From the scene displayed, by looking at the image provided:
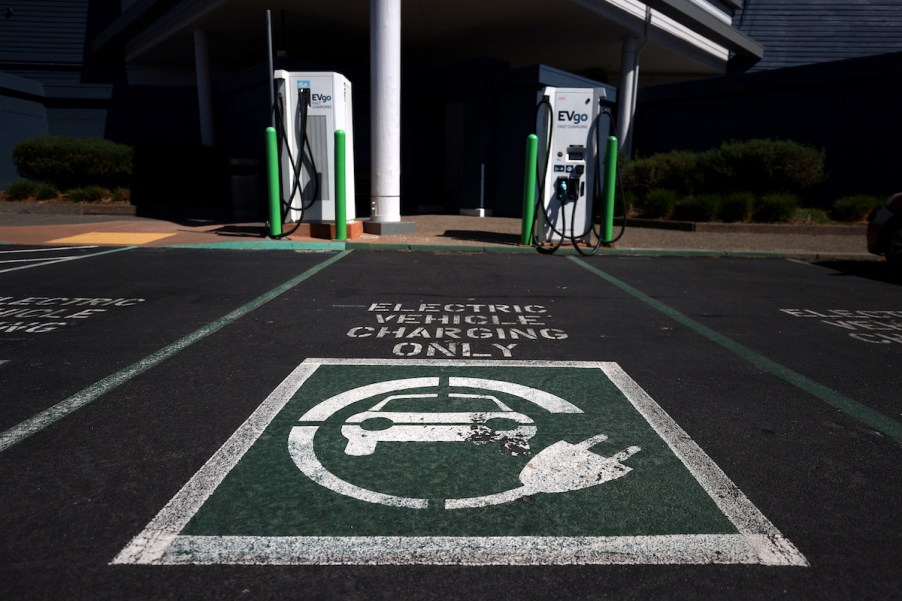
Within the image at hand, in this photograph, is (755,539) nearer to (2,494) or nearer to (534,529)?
(534,529)

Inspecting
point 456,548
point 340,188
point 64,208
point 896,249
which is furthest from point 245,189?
point 456,548

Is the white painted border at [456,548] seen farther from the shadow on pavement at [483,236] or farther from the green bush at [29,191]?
the green bush at [29,191]

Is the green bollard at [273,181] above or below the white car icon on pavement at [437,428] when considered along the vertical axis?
above

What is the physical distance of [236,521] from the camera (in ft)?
6.81

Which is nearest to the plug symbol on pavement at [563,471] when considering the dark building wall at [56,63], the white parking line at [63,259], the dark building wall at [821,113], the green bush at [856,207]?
the white parking line at [63,259]

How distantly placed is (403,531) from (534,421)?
115cm

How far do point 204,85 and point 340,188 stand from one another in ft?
41.6

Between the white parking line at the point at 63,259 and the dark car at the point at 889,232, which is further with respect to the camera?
the dark car at the point at 889,232

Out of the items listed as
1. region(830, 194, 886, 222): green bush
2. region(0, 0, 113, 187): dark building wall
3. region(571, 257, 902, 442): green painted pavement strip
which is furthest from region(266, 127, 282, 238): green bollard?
region(0, 0, 113, 187): dark building wall

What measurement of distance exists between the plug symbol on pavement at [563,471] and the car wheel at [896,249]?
903 cm

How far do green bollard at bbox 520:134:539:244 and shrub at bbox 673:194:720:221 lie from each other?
5259mm

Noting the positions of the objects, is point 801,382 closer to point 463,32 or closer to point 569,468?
point 569,468

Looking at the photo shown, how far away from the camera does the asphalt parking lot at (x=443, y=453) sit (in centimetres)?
184

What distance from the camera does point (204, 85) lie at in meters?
20.5
